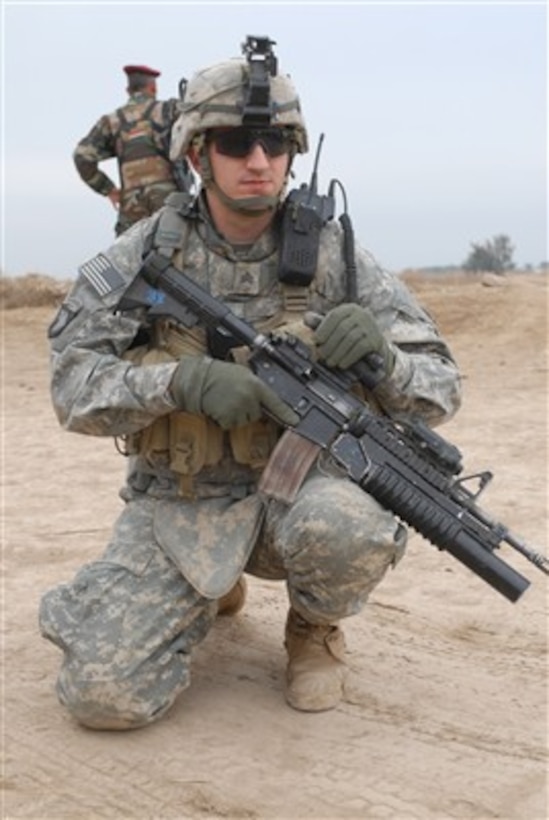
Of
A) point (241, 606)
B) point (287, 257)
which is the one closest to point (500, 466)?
point (241, 606)

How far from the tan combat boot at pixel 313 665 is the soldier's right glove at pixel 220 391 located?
0.65m

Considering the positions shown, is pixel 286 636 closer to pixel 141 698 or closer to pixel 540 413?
pixel 141 698

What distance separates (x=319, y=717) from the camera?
3.12m

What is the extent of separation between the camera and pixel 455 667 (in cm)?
350

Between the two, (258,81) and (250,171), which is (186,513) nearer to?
(250,171)

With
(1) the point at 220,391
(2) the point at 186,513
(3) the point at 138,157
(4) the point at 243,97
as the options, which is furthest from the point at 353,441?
(3) the point at 138,157

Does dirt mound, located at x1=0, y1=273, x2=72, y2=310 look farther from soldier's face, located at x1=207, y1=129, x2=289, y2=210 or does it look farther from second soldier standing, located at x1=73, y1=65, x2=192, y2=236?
soldier's face, located at x1=207, y1=129, x2=289, y2=210

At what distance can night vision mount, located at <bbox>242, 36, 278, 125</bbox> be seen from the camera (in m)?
3.17

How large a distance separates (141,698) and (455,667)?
984 mm

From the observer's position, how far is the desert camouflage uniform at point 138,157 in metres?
7.94

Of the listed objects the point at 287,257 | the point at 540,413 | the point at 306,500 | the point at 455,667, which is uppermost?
the point at 287,257

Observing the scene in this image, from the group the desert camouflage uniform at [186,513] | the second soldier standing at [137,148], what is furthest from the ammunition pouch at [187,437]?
the second soldier standing at [137,148]

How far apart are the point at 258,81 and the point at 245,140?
16cm

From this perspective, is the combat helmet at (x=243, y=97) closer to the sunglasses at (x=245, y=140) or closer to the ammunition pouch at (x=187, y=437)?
the sunglasses at (x=245, y=140)
